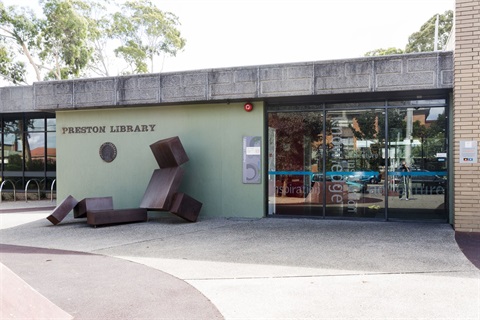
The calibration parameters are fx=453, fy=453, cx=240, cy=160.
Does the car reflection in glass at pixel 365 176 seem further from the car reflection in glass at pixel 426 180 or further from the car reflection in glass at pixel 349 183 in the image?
the car reflection in glass at pixel 426 180

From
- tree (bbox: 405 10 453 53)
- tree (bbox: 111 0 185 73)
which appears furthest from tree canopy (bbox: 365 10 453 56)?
tree (bbox: 111 0 185 73)

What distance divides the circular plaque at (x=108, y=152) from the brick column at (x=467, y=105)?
8522mm

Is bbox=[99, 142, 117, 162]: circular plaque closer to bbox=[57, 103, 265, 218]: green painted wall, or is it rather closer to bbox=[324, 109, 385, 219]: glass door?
bbox=[57, 103, 265, 218]: green painted wall

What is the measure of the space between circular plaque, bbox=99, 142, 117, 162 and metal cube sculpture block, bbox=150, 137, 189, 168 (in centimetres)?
210

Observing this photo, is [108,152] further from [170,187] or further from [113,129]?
[170,187]

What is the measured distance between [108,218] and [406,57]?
737 cm

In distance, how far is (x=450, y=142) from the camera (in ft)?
32.3

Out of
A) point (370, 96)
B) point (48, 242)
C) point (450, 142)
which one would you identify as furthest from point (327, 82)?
point (48, 242)

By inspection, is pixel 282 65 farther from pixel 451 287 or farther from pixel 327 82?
pixel 451 287

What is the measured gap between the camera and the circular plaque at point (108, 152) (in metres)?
12.5

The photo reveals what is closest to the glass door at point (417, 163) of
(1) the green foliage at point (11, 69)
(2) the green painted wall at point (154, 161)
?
(2) the green painted wall at point (154, 161)

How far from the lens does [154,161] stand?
12070mm

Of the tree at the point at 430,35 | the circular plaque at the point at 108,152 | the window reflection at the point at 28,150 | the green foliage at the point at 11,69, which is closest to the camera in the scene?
the circular plaque at the point at 108,152

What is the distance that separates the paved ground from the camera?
14.9 ft
